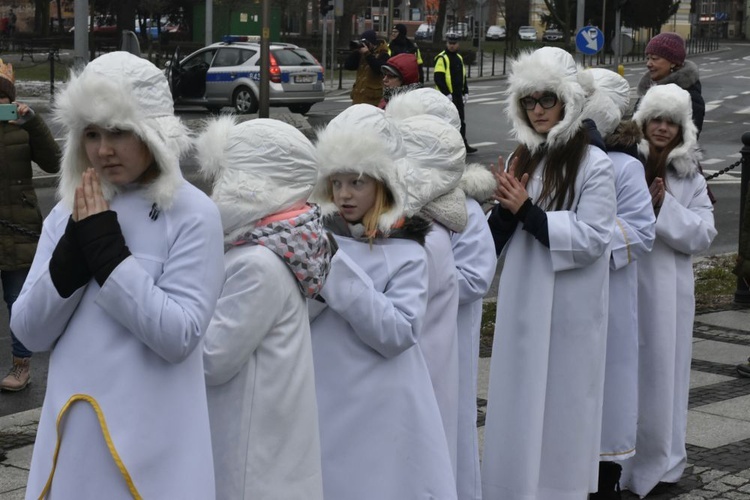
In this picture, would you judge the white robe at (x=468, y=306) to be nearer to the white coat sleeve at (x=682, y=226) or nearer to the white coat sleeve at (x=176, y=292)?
the white coat sleeve at (x=682, y=226)

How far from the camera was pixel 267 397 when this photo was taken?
3.51m

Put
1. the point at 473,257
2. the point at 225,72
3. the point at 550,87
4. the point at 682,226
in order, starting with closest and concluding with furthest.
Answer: the point at 473,257 < the point at 550,87 < the point at 682,226 < the point at 225,72

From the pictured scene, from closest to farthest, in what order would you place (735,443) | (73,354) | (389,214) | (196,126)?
(73,354) < (389,214) < (735,443) < (196,126)

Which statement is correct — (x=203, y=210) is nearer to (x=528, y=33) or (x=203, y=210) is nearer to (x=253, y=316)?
(x=253, y=316)

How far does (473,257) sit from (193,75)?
23.7 metres

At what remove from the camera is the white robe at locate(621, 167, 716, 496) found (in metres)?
5.98

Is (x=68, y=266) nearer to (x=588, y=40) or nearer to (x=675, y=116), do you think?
(x=675, y=116)

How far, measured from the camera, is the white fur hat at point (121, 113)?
315 cm

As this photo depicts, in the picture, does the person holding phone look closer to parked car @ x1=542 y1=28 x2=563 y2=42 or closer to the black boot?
the black boot

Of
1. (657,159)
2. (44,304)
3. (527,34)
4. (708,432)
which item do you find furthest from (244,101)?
(527,34)

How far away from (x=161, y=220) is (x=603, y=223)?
2.48 m

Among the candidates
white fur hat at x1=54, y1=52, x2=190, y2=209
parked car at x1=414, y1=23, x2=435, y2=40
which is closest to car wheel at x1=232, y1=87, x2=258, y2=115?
white fur hat at x1=54, y1=52, x2=190, y2=209

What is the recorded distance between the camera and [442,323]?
14.7ft

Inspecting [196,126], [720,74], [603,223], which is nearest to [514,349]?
[603,223]
